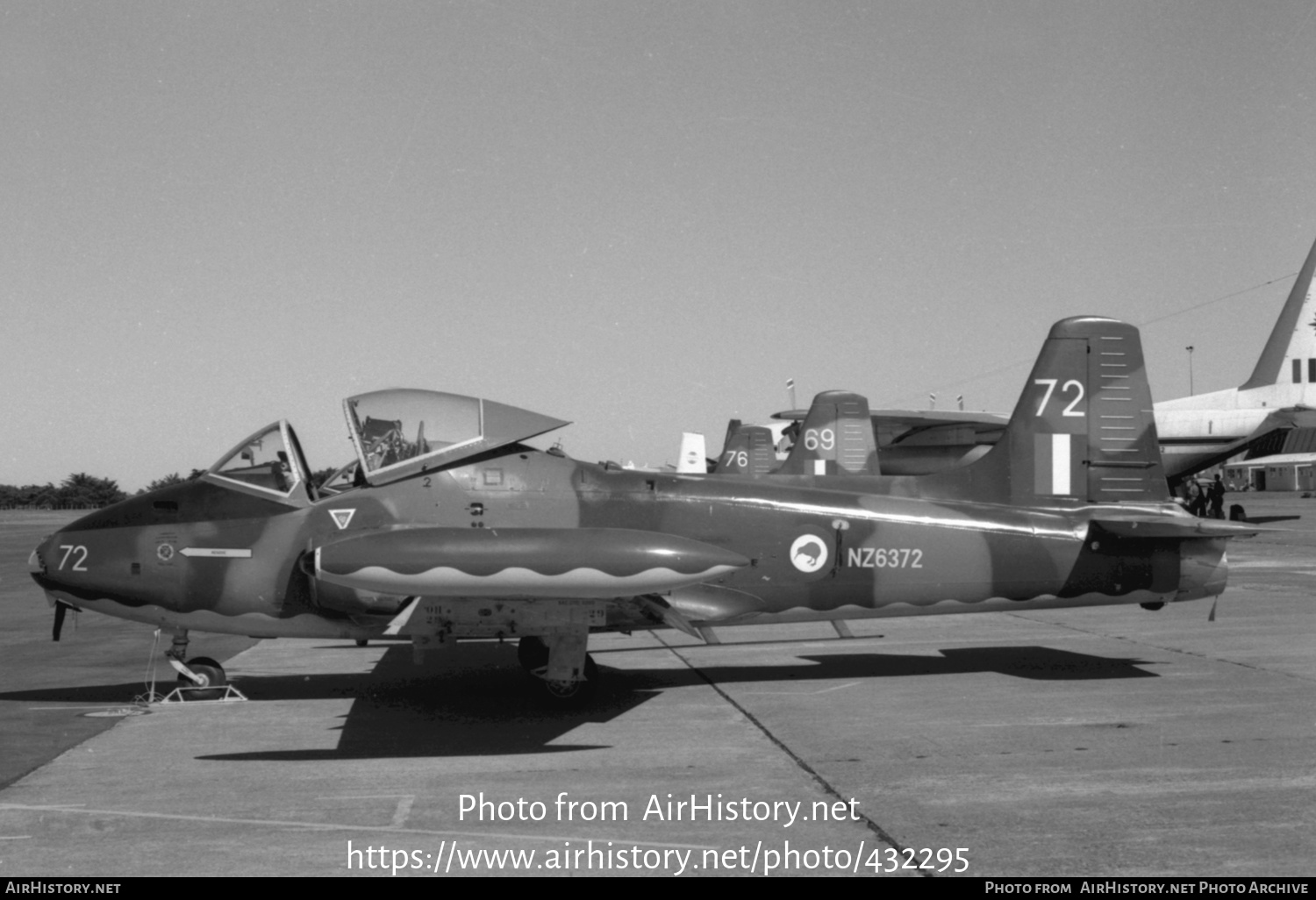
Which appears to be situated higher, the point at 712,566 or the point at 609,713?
the point at 712,566

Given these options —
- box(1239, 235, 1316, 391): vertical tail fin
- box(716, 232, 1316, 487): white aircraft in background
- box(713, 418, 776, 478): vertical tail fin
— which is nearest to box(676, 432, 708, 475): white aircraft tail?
box(716, 232, 1316, 487): white aircraft in background

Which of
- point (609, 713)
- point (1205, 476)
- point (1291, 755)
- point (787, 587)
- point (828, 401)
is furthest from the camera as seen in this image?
point (1205, 476)

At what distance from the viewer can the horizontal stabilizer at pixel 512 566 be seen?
7141 millimetres

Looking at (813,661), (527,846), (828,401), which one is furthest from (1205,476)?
(527,846)

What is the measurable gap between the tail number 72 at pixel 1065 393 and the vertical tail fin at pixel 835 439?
8.86m

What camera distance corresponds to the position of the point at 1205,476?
98875 millimetres

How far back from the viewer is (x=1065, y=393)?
1027 centimetres

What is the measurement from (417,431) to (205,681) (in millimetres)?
2787

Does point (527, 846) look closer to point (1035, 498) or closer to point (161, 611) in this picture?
point (161, 611)

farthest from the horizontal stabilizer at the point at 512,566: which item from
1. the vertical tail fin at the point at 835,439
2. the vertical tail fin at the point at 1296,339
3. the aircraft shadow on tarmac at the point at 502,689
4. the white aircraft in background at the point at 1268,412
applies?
the vertical tail fin at the point at 1296,339

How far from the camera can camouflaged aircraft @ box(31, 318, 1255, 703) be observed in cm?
879

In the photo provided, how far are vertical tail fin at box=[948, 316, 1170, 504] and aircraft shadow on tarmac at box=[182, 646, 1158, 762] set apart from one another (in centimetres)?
159

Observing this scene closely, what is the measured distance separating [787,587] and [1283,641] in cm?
578

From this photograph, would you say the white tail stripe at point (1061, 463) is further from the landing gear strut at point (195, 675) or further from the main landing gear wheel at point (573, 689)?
the landing gear strut at point (195, 675)
